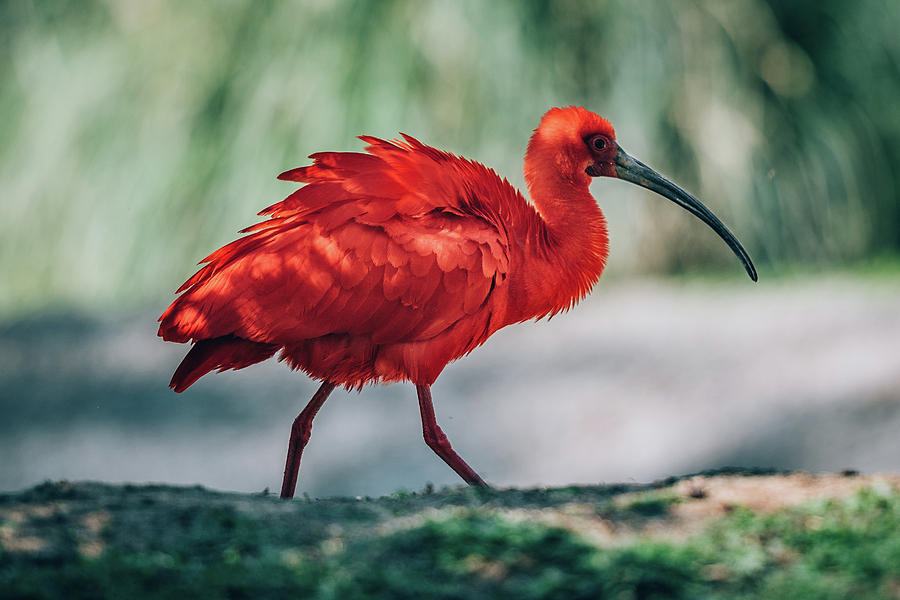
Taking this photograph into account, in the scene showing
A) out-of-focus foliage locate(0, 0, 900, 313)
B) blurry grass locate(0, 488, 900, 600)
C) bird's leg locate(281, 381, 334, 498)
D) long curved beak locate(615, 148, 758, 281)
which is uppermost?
out-of-focus foliage locate(0, 0, 900, 313)

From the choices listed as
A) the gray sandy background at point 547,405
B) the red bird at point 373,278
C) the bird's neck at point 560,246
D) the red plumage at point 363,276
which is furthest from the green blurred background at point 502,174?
the red plumage at point 363,276

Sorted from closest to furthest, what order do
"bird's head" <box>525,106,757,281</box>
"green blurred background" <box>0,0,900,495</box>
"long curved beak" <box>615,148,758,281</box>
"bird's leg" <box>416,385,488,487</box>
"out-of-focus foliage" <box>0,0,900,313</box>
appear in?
"bird's leg" <box>416,385,488,487</box> → "bird's head" <box>525,106,757,281</box> → "long curved beak" <box>615,148,758,281</box> → "green blurred background" <box>0,0,900,495</box> → "out-of-focus foliage" <box>0,0,900,313</box>

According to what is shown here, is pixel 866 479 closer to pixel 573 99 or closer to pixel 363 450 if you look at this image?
pixel 363 450

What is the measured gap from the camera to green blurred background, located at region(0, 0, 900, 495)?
7203 mm

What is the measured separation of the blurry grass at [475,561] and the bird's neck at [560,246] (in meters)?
1.61

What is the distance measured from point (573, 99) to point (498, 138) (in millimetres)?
723

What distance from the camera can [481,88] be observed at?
330 inches

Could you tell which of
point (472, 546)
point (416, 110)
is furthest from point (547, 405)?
point (472, 546)

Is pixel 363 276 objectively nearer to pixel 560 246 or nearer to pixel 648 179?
pixel 560 246

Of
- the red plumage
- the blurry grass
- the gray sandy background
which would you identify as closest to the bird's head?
the red plumage

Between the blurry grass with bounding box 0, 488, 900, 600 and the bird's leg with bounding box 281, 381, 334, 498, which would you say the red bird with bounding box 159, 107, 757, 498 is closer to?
the bird's leg with bounding box 281, 381, 334, 498

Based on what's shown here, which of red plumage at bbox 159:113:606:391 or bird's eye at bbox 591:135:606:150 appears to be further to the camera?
bird's eye at bbox 591:135:606:150

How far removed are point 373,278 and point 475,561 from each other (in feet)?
5.36

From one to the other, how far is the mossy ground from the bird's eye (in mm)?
1929
